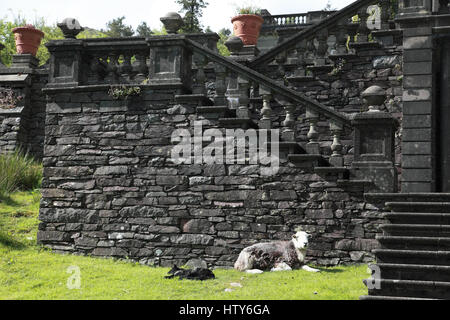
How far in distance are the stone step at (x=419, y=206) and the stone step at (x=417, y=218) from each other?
0.60 feet

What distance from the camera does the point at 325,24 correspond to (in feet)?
38.8

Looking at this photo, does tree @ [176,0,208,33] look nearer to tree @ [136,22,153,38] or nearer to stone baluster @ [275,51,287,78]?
stone baluster @ [275,51,287,78]

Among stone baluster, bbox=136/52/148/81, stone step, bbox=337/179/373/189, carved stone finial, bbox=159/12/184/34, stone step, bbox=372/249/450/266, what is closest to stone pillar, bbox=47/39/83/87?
stone baluster, bbox=136/52/148/81

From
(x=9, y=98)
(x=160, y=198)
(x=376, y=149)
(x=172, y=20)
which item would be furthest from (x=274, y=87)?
(x=9, y=98)

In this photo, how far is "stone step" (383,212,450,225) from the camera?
763 centimetres

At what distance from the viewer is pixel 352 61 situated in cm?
1175

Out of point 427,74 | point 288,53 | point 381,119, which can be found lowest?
point 381,119

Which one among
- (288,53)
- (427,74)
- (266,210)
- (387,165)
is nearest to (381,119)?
(387,165)

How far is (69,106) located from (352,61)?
592cm

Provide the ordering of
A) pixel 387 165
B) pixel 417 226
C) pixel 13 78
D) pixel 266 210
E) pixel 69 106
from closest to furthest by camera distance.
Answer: pixel 417 226, pixel 387 165, pixel 266 210, pixel 69 106, pixel 13 78

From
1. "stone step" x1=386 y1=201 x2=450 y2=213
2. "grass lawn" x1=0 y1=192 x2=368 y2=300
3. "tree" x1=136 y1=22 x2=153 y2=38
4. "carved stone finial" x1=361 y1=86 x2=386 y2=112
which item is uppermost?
"tree" x1=136 y1=22 x2=153 y2=38

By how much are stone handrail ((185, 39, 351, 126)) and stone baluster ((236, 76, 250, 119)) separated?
10cm
